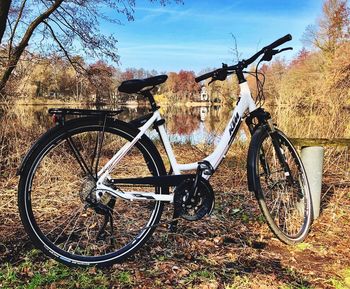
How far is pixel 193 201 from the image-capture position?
2732mm

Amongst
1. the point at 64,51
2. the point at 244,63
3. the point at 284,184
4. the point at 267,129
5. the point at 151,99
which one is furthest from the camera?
the point at 64,51

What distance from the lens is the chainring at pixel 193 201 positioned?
270cm

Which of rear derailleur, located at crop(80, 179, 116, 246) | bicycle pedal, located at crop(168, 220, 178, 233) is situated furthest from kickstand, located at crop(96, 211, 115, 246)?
bicycle pedal, located at crop(168, 220, 178, 233)

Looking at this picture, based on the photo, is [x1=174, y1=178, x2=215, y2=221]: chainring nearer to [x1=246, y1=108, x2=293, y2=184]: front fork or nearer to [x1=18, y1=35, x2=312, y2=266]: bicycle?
[x1=18, y1=35, x2=312, y2=266]: bicycle

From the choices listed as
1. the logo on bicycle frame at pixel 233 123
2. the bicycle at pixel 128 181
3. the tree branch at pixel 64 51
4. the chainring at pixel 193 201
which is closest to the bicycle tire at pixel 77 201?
the bicycle at pixel 128 181

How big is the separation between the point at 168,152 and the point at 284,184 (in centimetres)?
114

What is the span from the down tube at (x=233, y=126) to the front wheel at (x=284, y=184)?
0.58ft

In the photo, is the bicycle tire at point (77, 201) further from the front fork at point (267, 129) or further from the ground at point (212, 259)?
the front fork at point (267, 129)

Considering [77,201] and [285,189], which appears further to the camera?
[285,189]

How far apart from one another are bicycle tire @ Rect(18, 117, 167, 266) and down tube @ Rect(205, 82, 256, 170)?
43 cm

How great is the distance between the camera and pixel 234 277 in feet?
7.90

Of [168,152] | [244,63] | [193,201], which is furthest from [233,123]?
[193,201]

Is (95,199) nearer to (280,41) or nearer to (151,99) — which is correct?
(151,99)

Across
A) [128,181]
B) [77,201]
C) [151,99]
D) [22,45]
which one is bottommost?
[77,201]
